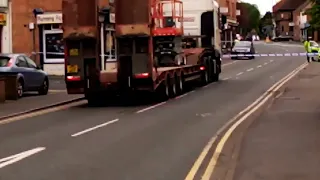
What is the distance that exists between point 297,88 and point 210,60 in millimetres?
4753

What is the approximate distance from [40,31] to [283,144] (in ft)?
94.9

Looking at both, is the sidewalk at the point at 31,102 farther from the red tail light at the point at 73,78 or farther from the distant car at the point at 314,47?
the distant car at the point at 314,47

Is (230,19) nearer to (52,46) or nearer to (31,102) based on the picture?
(52,46)

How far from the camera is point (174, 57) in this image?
85.8 ft

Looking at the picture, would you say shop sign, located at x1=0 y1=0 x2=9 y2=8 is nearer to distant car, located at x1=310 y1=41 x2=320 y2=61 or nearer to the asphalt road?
the asphalt road

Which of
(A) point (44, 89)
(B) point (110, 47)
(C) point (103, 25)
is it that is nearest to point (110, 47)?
(B) point (110, 47)

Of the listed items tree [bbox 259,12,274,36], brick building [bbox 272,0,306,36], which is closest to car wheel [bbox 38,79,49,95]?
brick building [bbox 272,0,306,36]

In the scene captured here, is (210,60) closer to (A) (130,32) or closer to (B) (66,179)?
(A) (130,32)

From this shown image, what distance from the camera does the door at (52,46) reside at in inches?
Result: 1570

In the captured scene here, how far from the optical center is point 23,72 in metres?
25.5

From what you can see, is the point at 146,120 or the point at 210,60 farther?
the point at 210,60

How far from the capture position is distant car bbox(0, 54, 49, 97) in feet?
82.6

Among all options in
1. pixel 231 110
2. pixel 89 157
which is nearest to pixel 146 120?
pixel 231 110

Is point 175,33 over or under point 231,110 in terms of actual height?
over
